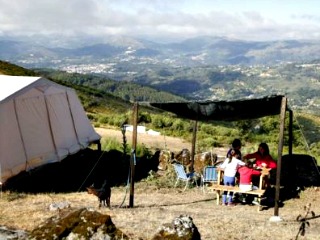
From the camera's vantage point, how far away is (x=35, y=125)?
43.1 feet

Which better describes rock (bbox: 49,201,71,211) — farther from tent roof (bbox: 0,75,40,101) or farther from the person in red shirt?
A: the person in red shirt

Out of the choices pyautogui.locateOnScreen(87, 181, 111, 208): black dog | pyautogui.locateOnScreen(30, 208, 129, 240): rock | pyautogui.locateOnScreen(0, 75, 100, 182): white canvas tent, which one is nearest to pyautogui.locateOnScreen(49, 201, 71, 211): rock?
pyautogui.locateOnScreen(87, 181, 111, 208): black dog

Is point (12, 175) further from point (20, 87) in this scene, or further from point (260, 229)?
point (260, 229)

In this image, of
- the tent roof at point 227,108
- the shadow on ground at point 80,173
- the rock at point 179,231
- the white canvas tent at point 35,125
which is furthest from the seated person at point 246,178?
the rock at point 179,231

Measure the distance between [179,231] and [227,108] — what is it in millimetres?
6396

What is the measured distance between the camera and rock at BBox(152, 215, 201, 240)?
5355mm

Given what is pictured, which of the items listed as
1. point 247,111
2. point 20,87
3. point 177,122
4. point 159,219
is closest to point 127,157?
point 20,87

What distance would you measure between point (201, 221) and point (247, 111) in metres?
3.60

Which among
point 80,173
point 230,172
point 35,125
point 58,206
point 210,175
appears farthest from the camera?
point 80,173

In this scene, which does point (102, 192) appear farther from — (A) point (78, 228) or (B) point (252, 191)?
(A) point (78, 228)

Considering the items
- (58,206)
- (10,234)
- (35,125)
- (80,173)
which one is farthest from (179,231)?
(80,173)

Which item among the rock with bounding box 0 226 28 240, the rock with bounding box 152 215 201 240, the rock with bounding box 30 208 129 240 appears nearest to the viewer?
the rock with bounding box 152 215 201 240

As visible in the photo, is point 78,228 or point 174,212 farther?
point 174,212

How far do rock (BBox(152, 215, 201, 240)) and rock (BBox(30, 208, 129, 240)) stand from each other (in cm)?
55
